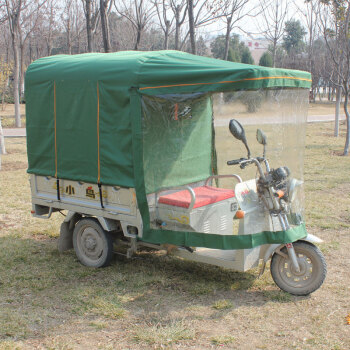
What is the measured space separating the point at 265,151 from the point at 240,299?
1.49 metres

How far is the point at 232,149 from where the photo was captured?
512 cm

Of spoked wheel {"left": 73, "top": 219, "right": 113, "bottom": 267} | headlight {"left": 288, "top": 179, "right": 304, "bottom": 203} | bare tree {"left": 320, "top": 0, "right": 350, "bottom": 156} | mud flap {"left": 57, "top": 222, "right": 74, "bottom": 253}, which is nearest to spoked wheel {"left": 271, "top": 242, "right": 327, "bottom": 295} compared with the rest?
headlight {"left": 288, "top": 179, "right": 304, "bottom": 203}

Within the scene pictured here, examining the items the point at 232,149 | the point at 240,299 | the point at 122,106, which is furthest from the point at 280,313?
the point at 122,106

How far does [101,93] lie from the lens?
496 cm

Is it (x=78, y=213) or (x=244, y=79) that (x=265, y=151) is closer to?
(x=244, y=79)

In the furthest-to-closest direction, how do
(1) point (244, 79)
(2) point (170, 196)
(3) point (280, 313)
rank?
(2) point (170, 196), (3) point (280, 313), (1) point (244, 79)

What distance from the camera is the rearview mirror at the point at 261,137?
4.58m

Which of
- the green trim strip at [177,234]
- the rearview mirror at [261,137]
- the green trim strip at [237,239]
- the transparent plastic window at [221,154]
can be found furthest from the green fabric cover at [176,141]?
the rearview mirror at [261,137]

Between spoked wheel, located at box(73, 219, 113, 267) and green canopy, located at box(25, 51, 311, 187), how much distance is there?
2.03 feet

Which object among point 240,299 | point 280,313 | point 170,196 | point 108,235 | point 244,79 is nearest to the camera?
point 244,79

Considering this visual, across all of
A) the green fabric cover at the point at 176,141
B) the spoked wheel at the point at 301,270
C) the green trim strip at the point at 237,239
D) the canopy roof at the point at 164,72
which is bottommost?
the spoked wheel at the point at 301,270

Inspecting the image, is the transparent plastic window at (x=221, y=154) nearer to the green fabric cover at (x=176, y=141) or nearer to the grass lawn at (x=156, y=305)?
the green fabric cover at (x=176, y=141)

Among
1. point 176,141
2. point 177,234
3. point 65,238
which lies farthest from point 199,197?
point 65,238

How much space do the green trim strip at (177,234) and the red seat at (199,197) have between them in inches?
10.3
